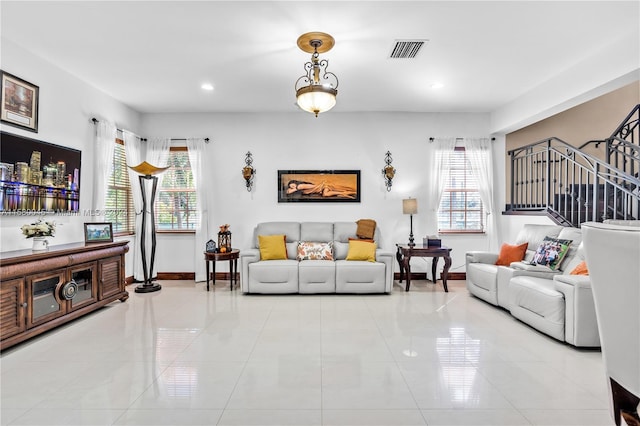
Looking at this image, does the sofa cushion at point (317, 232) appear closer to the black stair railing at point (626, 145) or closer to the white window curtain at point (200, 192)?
the white window curtain at point (200, 192)

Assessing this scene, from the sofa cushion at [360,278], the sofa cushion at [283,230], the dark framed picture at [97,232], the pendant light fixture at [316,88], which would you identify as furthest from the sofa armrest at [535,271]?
the dark framed picture at [97,232]

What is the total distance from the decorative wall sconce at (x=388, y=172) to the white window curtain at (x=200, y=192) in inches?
115

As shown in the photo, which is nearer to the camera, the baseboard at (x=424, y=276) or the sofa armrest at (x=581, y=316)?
the sofa armrest at (x=581, y=316)

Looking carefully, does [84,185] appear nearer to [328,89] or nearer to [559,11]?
[328,89]

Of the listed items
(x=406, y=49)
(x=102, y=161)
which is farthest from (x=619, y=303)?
(x=102, y=161)

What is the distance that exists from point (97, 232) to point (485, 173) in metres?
5.71

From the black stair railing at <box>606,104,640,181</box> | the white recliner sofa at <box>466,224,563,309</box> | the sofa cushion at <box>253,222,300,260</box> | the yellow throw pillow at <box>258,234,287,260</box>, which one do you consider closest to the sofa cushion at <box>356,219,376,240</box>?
the sofa cushion at <box>253,222,300,260</box>

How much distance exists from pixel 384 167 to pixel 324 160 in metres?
1.01

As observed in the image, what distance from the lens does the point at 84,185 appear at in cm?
440

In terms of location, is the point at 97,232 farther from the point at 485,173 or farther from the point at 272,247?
the point at 485,173

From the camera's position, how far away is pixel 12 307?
2834mm

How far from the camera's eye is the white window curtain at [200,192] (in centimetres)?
569

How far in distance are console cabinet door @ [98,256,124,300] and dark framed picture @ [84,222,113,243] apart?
266 millimetres

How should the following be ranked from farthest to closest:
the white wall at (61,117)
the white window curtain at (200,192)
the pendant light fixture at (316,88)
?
the white window curtain at (200,192) < the white wall at (61,117) < the pendant light fixture at (316,88)
